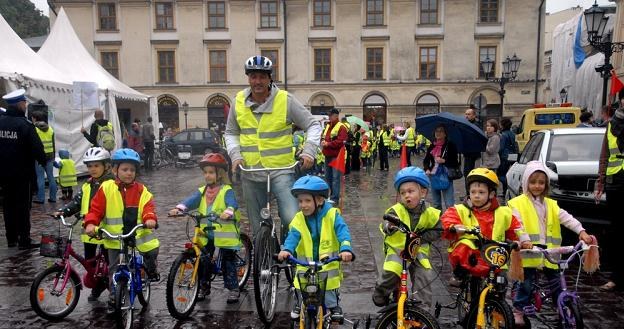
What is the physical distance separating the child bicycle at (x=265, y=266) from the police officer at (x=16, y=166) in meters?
4.14

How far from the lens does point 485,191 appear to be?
411 cm

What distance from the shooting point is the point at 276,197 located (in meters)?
5.05

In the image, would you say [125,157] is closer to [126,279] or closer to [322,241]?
[126,279]

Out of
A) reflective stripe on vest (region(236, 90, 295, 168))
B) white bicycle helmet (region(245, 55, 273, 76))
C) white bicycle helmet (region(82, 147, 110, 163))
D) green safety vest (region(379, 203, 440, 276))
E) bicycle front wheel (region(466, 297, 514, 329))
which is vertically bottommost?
bicycle front wheel (region(466, 297, 514, 329))

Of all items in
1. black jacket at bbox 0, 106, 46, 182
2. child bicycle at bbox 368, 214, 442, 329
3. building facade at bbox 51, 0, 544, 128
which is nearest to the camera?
child bicycle at bbox 368, 214, 442, 329

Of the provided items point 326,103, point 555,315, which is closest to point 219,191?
point 555,315

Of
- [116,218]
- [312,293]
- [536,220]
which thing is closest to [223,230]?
[116,218]

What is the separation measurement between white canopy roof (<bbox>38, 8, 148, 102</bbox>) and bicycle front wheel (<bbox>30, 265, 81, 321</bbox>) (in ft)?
44.8

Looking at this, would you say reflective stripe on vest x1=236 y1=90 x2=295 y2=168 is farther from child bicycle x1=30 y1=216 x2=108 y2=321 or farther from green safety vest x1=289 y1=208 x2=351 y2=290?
child bicycle x1=30 y1=216 x2=108 y2=321

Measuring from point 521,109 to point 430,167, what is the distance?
100 ft

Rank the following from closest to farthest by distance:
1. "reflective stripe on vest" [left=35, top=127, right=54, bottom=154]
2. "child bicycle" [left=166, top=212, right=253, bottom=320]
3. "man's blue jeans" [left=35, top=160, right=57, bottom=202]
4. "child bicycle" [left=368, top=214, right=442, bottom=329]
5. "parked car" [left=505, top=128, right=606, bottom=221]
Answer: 1. "child bicycle" [left=368, top=214, right=442, bottom=329]
2. "child bicycle" [left=166, top=212, right=253, bottom=320]
3. "parked car" [left=505, top=128, right=606, bottom=221]
4. "reflective stripe on vest" [left=35, top=127, right=54, bottom=154]
5. "man's blue jeans" [left=35, top=160, right=57, bottom=202]

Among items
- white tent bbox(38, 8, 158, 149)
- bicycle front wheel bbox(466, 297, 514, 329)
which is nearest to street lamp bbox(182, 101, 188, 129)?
white tent bbox(38, 8, 158, 149)

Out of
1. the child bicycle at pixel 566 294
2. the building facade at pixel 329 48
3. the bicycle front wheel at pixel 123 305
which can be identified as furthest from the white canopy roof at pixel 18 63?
the building facade at pixel 329 48

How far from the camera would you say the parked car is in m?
6.58
